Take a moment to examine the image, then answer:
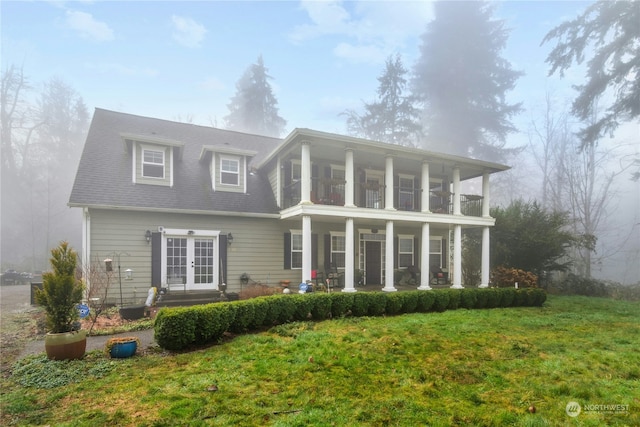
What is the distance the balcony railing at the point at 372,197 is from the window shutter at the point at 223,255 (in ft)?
9.22

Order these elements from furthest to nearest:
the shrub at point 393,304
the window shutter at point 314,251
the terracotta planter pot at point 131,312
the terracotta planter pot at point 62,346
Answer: the window shutter at point 314,251 < the shrub at point 393,304 < the terracotta planter pot at point 131,312 < the terracotta planter pot at point 62,346

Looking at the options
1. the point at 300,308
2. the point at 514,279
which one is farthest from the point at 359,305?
the point at 514,279

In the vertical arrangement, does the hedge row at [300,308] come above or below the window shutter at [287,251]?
below

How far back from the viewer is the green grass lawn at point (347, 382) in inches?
139

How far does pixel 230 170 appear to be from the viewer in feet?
42.3

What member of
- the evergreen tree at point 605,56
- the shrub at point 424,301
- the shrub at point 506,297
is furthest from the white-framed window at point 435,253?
the evergreen tree at point 605,56

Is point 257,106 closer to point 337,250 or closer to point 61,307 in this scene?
point 337,250

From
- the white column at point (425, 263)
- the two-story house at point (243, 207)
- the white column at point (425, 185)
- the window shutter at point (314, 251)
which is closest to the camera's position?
the two-story house at point (243, 207)

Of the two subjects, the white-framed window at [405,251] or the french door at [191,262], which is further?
the white-framed window at [405,251]

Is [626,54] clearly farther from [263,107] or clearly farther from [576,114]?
[263,107]

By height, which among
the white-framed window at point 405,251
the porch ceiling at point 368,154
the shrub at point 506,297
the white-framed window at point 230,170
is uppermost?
the porch ceiling at point 368,154

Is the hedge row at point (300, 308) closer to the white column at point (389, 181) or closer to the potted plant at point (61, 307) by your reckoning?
the potted plant at point (61, 307)

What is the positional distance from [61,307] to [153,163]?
23.7 feet

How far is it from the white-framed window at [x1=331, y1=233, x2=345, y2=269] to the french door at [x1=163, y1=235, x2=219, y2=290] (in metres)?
4.93
